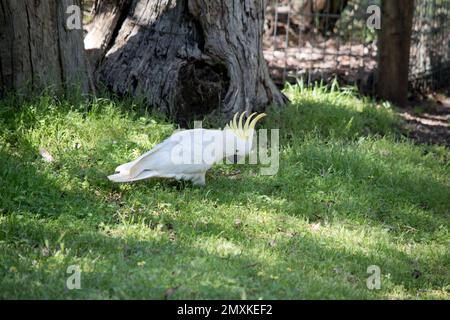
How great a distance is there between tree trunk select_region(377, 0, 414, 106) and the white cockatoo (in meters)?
3.83

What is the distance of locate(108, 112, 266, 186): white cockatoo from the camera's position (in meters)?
5.77

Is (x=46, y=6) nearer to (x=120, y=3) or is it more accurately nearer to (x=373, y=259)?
(x=120, y=3)

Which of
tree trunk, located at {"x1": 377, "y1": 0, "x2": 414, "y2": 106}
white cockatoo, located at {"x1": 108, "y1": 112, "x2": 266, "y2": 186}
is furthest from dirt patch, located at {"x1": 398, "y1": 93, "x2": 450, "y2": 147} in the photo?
white cockatoo, located at {"x1": 108, "y1": 112, "x2": 266, "y2": 186}

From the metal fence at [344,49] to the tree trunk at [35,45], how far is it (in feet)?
11.9

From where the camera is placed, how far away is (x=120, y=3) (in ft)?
25.2

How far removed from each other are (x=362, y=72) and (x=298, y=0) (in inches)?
121

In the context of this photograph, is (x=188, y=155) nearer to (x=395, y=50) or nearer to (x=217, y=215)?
(x=217, y=215)

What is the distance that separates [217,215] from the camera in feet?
18.5

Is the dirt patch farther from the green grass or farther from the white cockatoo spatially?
A: the white cockatoo

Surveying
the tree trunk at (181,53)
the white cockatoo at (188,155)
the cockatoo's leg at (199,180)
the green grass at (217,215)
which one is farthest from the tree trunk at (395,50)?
the cockatoo's leg at (199,180)

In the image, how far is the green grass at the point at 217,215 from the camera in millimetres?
4566

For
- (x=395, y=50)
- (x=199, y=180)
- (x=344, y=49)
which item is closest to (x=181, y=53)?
(x=199, y=180)

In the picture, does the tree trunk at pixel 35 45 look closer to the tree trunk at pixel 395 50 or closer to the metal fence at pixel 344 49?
the metal fence at pixel 344 49
